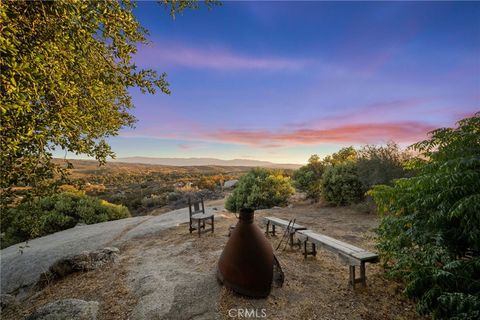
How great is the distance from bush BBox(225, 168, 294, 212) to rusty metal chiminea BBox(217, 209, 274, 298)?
1125cm

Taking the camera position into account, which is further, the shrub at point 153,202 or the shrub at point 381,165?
the shrub at point 153,202

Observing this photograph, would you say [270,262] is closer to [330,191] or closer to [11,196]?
[11,196]

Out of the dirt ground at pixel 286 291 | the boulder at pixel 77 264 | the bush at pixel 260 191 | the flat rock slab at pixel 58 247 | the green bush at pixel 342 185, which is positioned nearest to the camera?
the dirt ground at pixel 286 291

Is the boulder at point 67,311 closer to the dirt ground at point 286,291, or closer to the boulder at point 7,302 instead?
the dirt ground at point 286,291

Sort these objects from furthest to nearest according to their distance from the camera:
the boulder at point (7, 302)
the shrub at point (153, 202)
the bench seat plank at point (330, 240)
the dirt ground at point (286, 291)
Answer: the shrub at point (153, 202) → the boulder at point (7, 302) → the bench seat plank at point (330, 240) → the dirt ground at point (286, 291)

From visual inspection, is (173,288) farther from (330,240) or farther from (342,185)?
(342,185)

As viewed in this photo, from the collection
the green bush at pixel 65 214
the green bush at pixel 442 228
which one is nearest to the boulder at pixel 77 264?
the green bush at pixel 65 214

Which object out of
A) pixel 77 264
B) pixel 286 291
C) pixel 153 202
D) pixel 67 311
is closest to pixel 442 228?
pixel 286 291

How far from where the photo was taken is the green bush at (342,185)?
15672 millimetres

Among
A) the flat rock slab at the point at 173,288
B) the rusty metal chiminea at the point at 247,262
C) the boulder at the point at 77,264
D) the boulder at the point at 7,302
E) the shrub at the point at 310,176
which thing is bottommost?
the boulder at the point at 7,302

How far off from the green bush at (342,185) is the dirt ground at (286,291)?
A: 5826mm

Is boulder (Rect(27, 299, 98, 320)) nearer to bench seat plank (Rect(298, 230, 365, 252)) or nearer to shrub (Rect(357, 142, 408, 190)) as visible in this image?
bench seat plank (Rect(298, 230, 365, 252))

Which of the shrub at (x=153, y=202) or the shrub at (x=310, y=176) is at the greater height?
the shrub at (x=310, y=176)

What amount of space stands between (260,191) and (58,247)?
11.1 m
